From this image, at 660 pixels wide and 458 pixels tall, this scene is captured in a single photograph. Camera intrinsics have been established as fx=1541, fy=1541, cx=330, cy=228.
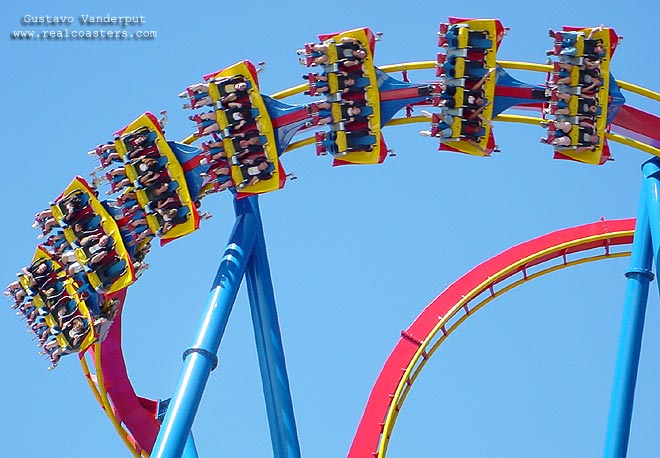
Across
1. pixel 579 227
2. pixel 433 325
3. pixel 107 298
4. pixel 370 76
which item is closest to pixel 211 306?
pixel 107 298

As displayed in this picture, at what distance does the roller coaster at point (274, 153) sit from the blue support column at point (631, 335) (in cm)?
1

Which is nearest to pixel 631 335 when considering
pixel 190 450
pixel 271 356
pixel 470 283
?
pixel 470 283

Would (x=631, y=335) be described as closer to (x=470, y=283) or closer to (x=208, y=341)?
(x=470, y=283)

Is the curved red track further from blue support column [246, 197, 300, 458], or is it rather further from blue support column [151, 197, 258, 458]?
blue support column [151, 197, 258, 458]

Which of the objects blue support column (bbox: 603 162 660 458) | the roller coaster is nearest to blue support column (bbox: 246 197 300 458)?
the roller coaster

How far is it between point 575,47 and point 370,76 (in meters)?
1.88

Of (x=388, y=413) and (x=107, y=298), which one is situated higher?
(x=107, y=298)

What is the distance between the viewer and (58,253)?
49.6ft

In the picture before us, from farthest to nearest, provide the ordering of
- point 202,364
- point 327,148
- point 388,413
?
point 388,413 → point 327,148 → point 202,364

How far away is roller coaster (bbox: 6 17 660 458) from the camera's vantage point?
14055 mm

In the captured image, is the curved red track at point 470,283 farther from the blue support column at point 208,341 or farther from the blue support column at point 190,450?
the blue support column at point 208,341

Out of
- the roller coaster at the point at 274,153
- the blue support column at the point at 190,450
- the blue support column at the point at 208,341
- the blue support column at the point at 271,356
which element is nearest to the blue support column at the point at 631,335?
the roller coaster at the point at 274,153

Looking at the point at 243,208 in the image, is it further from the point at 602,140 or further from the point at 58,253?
the point at 602,140

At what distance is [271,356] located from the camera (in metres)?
14.6
